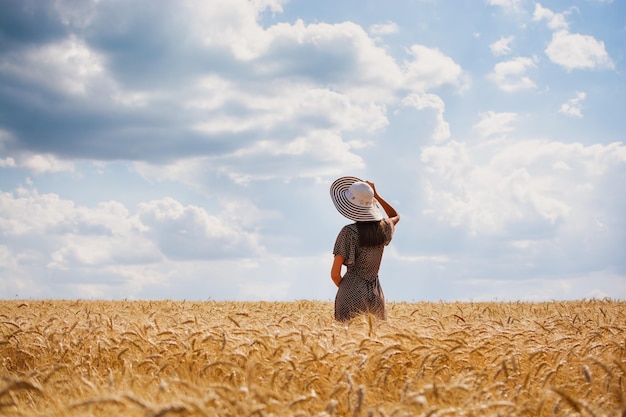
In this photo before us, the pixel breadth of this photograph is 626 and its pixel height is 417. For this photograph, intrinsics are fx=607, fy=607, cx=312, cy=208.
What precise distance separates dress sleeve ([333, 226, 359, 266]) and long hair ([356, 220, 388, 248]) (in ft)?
0.33

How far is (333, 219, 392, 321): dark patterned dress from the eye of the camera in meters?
7.76

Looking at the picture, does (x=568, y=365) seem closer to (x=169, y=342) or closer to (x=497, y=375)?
(x=497, y=375)

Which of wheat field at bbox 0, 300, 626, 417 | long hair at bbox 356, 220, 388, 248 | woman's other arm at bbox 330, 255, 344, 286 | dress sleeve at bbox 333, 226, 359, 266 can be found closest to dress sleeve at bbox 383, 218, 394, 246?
long hair at bbox 356, 220, 388, 248

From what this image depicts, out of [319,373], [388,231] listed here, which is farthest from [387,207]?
[319,373]

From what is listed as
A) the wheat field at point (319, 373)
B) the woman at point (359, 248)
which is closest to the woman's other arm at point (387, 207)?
the woman at point (359, 248)

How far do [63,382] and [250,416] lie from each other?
2350 mm

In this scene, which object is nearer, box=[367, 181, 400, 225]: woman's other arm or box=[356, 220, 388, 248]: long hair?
box=[356, 220, 388, 248]: long hair

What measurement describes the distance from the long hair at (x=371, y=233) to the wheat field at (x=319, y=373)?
104cm

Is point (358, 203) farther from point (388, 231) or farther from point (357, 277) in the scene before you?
point (357, 277)

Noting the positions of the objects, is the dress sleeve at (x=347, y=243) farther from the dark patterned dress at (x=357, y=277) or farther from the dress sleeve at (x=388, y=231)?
the dress sleeve at (x=388, y=231)

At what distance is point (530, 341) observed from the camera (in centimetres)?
614

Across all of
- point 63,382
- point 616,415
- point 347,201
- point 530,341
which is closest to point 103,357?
point 63,382

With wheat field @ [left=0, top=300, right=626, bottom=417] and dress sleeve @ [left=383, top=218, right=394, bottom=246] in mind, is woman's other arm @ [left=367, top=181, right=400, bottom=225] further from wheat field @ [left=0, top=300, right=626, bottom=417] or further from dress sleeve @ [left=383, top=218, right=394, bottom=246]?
wheat field @ [left=0, top=300, right=626, bottom=417]

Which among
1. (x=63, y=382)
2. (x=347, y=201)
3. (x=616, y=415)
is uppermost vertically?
(x=347, y=201)
